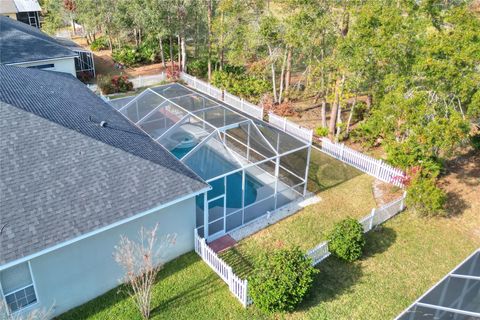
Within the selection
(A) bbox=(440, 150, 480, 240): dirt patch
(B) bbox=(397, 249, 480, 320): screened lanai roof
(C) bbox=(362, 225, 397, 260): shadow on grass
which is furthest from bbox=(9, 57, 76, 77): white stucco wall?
(B) bbox=(397, 249, 480, 320): screened lanai roof

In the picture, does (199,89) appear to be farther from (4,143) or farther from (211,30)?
(4,143)

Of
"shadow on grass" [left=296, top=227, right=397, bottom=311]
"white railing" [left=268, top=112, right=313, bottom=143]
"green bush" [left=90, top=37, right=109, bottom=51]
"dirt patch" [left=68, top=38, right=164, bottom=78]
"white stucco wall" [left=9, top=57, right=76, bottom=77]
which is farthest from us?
"green bush" [left=90, top=37, right=109, bottom=51]

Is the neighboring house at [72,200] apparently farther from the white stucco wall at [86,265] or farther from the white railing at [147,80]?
the white railing at [147,80]

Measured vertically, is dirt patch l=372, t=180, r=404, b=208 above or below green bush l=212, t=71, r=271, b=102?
below

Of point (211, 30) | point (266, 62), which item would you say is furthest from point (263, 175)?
point (211, 30)

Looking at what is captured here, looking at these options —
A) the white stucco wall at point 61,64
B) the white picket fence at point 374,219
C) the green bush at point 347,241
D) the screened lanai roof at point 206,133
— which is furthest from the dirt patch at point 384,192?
the white stucco wall at point 61,64

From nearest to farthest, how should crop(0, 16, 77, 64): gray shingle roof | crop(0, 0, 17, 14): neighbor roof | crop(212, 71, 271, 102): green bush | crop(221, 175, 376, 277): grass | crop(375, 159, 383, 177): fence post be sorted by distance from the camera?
crop(221, 175, 376, 277): grass, crop(375, 159, 383, 177): fence post, crop(0, 16, 77, 64): gray shingle roof, crop(212, 71, 271, 102): green bush, crop(0, 0, 17, 14): neighbor roof

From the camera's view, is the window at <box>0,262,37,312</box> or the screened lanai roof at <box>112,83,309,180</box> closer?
the window at <box>0,262,37,312</box>

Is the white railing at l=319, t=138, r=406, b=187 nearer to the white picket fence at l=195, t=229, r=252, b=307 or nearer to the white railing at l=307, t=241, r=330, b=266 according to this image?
the white railing at l=307, t=241, r=330, b=266
